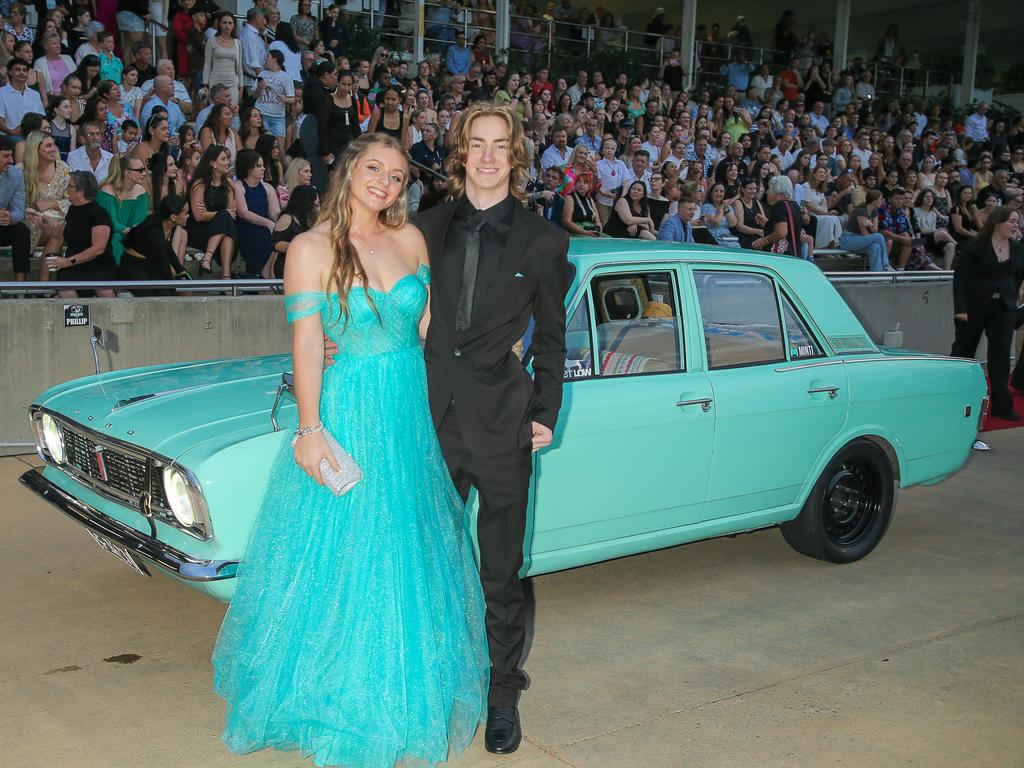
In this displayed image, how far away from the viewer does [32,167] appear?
9016 millimetres

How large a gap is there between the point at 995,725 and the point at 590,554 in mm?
1594

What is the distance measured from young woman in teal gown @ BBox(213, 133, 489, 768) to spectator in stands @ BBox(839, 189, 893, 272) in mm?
11315

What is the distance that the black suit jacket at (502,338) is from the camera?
11.2 ft

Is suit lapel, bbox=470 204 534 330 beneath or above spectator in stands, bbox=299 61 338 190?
beneath

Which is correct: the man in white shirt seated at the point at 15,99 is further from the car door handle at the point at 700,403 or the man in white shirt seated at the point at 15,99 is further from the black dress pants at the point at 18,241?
the car door handle at the point at 700,403

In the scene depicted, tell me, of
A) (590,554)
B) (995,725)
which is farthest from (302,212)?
(995,725)

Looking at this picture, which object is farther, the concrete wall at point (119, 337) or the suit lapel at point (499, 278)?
the concrete wall at point (119, 337)

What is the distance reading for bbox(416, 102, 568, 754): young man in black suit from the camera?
3438 mm

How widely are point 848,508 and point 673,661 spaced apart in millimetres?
1760

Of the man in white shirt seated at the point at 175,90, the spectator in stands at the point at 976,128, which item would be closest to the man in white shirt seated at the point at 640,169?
the man in white shirt seated at the point at 175,90

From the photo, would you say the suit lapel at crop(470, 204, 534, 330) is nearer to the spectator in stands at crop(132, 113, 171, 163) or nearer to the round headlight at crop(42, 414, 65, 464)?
the round headlight at crop(42, 414, 65, 464)

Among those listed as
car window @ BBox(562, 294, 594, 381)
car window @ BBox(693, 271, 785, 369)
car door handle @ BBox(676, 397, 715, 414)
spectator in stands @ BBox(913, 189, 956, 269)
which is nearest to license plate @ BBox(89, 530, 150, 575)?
car window @ BBox(562, 294, 594, 381)

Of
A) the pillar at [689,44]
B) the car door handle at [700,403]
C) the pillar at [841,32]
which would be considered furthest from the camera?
the pillar at [841,32]

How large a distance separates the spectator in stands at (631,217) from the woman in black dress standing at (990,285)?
→ 128 inches
